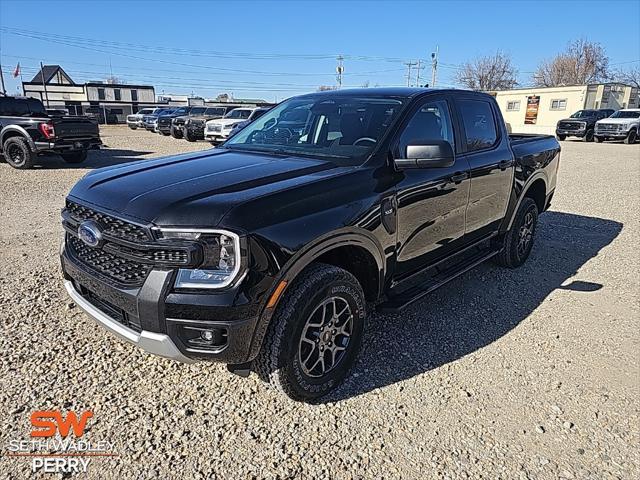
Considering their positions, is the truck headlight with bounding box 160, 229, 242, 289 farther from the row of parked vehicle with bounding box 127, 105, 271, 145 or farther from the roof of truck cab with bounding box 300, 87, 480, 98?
the row of parked vehicle with bounding box 127, 105, 271, 145

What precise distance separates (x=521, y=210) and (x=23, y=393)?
4.86m

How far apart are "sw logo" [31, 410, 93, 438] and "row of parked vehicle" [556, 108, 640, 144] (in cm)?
3011

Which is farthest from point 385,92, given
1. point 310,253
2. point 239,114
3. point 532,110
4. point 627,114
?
point 532,110

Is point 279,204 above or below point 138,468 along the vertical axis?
above

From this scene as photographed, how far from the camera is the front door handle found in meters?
3.66

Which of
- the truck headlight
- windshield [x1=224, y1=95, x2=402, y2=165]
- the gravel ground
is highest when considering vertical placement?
windshield [x1=224, y1=95, x2=402, y2=165]

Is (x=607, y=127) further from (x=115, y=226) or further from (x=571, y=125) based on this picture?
(x=115, y=226)

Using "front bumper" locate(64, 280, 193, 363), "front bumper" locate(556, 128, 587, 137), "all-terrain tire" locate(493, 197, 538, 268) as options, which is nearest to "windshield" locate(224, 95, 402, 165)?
"front bumper" locate(64, 280, 193, 363)

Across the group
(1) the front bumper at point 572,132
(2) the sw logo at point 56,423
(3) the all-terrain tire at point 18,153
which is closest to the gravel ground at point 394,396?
(2) the sw logo at point 56,423

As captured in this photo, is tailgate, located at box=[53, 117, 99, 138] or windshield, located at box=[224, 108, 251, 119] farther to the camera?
windshield, located at box=[224, 108, 251, 119]

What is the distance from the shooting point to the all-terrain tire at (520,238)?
499cm

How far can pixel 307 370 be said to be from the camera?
2729mm

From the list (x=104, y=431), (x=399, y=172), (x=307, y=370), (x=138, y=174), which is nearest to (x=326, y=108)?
(x=399, y=172)

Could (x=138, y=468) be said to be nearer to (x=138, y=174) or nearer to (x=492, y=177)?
(x=138, y=174)
